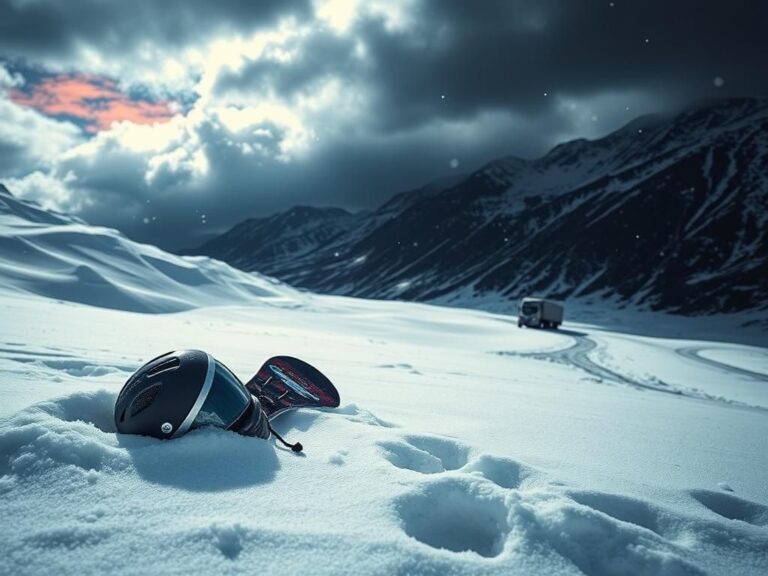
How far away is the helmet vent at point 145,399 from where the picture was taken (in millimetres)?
3154

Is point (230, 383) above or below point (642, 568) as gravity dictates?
above

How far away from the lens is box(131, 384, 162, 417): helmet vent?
10.3 feet

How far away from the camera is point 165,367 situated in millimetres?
3383

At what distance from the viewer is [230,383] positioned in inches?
136

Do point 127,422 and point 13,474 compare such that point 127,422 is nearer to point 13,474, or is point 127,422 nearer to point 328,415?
point 13,474

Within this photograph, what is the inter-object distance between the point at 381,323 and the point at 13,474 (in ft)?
112

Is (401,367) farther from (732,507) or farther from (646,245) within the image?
(646,245)

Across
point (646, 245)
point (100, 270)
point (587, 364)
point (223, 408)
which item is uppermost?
point (646, 245)

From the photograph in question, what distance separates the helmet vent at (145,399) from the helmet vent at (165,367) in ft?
0.46

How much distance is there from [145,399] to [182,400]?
0.28 meters

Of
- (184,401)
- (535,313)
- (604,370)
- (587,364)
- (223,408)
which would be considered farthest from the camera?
(535,313)

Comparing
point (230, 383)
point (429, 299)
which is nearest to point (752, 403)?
point (230, 383)

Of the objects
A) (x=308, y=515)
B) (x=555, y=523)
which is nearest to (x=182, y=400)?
(x=308, y=515)

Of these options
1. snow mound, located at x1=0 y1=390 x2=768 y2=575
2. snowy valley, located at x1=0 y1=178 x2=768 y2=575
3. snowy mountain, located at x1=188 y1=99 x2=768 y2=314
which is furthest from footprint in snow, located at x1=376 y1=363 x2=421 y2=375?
snowy mountain, located at x1=188 y1=99 x2=768 y2=314
